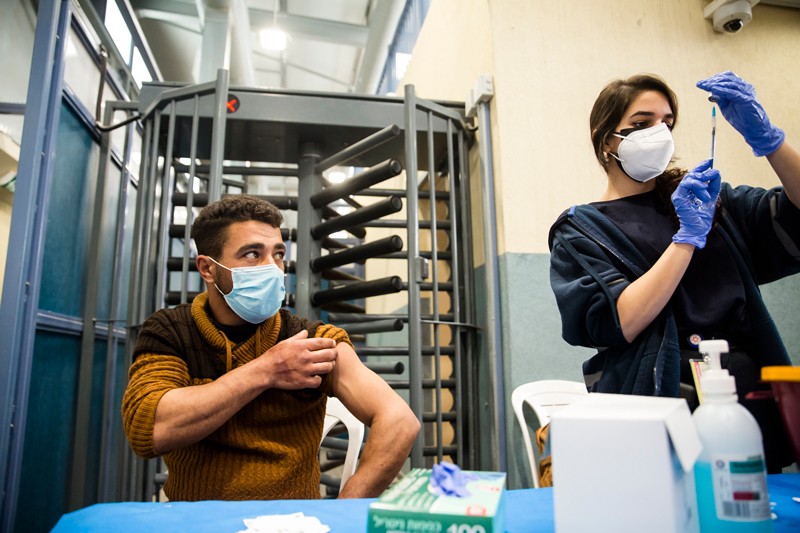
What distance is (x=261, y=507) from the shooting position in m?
0.79

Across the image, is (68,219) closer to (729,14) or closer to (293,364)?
(293,364)

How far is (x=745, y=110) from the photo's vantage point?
1.13 meters

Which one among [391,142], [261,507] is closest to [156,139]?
[391,142]

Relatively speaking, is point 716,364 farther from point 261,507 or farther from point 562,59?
point 562,59

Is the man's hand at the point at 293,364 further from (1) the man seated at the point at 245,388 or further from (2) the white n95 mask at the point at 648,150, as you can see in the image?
(2) the white n95 mask at the point at 648,150

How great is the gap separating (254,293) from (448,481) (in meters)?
0.96

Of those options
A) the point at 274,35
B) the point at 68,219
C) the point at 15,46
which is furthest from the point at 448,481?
the point at 274,35

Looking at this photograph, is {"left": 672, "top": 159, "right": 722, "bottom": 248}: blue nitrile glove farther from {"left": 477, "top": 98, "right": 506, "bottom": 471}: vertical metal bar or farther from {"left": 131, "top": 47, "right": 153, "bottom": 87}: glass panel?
{"left": 131, "top": 47, "right": 153, "bottom": 87}: glass panel

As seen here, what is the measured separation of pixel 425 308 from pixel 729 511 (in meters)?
3.36

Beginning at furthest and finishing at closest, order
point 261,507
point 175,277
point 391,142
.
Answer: point 175,277 < point 391,142 < point 261,507

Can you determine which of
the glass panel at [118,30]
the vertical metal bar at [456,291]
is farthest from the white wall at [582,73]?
the glass panel at [118,30]

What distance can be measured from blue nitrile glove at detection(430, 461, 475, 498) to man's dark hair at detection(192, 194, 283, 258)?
106 centimetres

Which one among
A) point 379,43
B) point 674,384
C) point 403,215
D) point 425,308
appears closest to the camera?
point 674,384

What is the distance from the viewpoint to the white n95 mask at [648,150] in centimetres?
124
